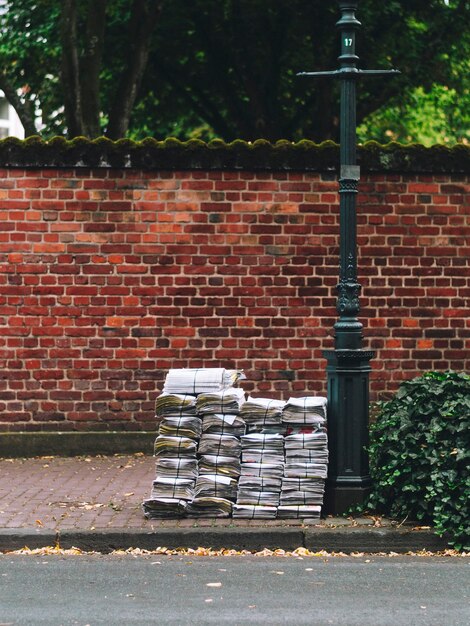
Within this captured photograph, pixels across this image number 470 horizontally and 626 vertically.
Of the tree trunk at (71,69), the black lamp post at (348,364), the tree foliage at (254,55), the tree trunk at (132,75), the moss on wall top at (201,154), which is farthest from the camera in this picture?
the tree foliage at (254,55)

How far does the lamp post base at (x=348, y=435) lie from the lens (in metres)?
8.83

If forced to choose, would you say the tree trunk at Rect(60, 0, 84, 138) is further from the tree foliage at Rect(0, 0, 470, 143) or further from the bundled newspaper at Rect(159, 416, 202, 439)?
the bundled newspaper at Rect(159, 416, 202, 439)

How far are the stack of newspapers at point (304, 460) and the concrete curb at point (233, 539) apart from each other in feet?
1.56

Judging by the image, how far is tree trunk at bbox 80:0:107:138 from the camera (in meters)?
16.1

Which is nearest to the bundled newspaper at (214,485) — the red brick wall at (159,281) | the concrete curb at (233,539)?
the concrete curb at (233,539)

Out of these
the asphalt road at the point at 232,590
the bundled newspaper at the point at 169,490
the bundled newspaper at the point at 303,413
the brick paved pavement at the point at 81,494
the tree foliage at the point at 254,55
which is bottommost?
the asphalt road at the point at 232,590

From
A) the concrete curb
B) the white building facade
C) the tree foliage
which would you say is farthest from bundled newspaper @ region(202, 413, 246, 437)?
the white building facade

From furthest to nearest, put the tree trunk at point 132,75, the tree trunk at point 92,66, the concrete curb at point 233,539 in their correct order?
1. the tree trunk at point 132,75
2. the tree trunk at point 92,66
3. the concrete curb at point 233,539

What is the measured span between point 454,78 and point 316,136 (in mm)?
3019

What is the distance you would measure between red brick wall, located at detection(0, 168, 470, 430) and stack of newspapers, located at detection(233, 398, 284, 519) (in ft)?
10.3

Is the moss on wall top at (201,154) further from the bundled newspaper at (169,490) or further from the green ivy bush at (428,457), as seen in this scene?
the bundled newspaper at (169,490)

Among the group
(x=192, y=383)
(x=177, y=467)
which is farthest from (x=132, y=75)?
(x=177, y=467)

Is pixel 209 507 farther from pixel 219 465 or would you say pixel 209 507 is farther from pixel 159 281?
pixel 159 281

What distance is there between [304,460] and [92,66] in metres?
8.90
